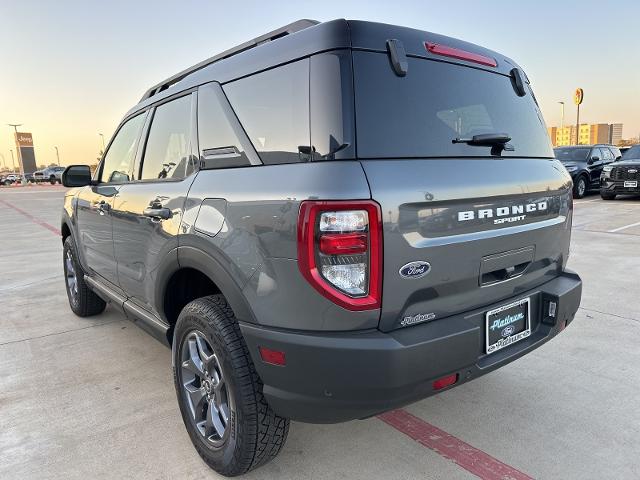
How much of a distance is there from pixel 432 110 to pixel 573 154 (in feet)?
51.9

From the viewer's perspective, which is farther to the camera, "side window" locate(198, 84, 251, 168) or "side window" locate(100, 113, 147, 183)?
"side window" locate(100, 113, 147, 183)

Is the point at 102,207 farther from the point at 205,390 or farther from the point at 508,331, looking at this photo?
the point at 508,331

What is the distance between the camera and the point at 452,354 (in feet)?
6.02

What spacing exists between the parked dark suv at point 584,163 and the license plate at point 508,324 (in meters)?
14.1

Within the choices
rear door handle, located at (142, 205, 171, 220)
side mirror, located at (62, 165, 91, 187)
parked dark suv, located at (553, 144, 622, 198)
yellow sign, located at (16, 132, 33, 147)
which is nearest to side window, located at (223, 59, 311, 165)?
rear door handle, located at (142, 205, 171, 220)

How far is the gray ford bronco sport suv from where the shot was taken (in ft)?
5.56

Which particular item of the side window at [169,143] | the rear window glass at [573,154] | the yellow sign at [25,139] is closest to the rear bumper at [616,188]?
the rear window glass at [573,154]

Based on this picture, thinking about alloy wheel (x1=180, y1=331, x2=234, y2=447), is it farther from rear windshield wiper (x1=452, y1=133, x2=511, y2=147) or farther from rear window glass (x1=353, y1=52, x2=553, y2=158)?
rear windshield wiper (x1=452, y1=133, x2=511, y2=147)

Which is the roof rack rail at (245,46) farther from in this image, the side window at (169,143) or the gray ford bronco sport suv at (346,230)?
the side window at (169,143)

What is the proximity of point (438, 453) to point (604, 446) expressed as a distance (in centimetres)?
83

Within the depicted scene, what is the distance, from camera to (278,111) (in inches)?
77.5

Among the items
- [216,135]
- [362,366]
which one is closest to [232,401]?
[362,366]

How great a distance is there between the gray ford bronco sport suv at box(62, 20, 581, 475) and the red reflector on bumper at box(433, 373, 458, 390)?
0.01 m

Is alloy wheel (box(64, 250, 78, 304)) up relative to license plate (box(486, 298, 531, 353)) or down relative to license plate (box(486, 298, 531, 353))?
down
